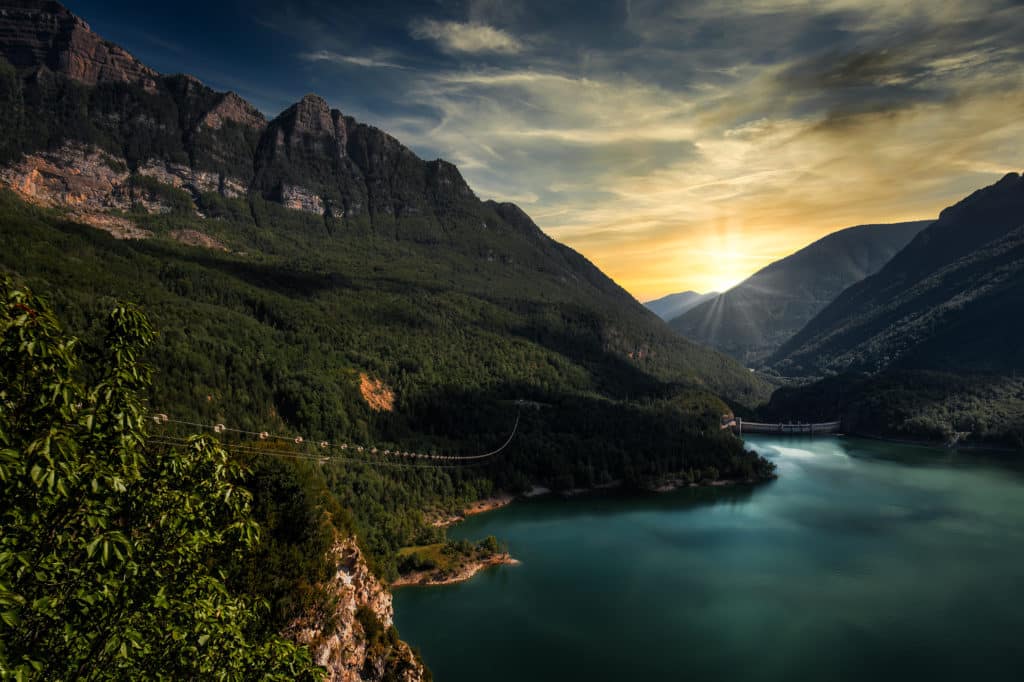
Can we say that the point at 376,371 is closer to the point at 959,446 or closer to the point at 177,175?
the point at 177,175

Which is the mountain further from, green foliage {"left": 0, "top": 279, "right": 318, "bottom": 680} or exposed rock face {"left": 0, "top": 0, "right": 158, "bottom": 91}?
green foliage {"left": 0, "top": 279, "right": 318, "bottom": 680}

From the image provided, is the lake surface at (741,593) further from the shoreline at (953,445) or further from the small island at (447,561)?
the shoreline at (953,445)

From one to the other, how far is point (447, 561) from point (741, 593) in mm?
30987

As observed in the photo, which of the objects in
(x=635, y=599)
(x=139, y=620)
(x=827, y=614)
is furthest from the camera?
(x=635, y=599)

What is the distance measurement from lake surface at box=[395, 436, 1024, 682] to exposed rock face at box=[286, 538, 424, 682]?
9593 mm

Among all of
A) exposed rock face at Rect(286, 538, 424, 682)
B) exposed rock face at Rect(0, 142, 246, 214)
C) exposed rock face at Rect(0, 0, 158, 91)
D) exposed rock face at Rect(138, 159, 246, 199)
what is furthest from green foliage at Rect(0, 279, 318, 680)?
exposed rock face at Rect(0, 0, 158, 91)

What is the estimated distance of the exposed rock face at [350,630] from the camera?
27.5 metres

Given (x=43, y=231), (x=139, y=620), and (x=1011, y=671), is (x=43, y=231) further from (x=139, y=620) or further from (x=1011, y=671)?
(x=1011, y=671)

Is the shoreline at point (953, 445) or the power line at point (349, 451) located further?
the shoreline at point (953, 445)

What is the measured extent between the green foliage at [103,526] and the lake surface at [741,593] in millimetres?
39429

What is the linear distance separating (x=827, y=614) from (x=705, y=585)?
453 inches

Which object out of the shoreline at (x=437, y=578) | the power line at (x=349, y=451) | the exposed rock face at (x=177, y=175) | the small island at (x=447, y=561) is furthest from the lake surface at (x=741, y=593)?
the exposed rock face at (x=177, y=175)

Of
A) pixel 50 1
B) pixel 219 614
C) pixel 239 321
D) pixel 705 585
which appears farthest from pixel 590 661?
pixel 50 1

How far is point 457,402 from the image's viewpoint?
378 feet
